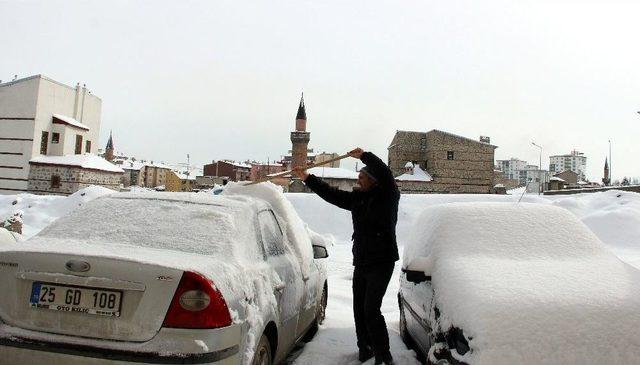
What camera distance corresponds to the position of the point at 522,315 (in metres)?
2.69

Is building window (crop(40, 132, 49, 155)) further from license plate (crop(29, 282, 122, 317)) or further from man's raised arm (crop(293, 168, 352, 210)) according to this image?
license plate (crop(29, 282, 122, 317))

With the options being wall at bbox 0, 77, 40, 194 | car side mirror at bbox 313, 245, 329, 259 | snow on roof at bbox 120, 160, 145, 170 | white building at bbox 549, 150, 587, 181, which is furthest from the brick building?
white building at bbox 549, 150, 587, 181

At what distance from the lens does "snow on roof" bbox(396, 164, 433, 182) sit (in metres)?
46.8

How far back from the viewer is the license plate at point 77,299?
8.16 ft

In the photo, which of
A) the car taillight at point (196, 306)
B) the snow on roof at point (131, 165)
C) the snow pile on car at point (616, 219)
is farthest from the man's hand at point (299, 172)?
the snow on roof at point (131, 165)

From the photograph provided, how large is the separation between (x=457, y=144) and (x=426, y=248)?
47.9 metres

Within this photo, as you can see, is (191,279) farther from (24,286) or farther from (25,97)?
(25,97)

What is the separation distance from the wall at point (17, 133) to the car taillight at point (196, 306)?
35840mm

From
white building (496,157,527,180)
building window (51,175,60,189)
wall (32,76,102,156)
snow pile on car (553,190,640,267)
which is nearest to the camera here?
snow pile on car (553,190,640,267)

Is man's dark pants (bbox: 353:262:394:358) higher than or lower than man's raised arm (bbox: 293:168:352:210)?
lower

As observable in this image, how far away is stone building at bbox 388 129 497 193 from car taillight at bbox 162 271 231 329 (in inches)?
1828

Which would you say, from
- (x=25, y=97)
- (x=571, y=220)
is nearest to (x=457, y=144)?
(x=25, y=97)

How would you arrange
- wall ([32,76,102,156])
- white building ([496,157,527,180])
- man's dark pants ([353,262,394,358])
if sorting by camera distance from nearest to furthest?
1. man's dark pants ([353,262,394,358])
2. wall ([32,76,102,156])
3. white building ([496,157,527,180])

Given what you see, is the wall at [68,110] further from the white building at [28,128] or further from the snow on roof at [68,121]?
the snow on roof at [68,121]
